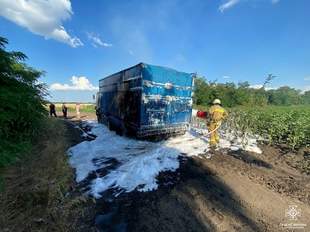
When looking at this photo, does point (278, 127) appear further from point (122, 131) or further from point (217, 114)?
point (122, 131)

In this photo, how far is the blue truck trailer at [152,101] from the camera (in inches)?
290

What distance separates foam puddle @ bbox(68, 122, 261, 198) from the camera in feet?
A: 14.5

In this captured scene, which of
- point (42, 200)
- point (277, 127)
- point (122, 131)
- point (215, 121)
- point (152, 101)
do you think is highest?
point (152, 101)

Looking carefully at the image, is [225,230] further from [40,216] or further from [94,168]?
[94,168]

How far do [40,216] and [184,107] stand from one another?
21.3 feet

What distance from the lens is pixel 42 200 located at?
12.4 feet

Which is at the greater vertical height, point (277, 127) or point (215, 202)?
point (277, 127)

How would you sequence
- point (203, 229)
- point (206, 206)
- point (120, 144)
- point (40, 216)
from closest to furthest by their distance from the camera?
point (203, 229)
point (40, 216)
point (206, 206)
point (120, 144)

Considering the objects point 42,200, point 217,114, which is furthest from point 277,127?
point 42,200

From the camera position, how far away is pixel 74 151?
7410mm

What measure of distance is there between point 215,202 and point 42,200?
2941 mm

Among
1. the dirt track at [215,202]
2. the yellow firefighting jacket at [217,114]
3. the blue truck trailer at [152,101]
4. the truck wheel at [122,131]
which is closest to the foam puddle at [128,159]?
the truck wheel at [122,131]

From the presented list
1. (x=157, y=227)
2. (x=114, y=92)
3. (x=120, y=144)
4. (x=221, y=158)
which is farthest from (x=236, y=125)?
(x=157, y=227)

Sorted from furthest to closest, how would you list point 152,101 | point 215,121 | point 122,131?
1. point 122,131
2. point 152,101
3. point 215,121
